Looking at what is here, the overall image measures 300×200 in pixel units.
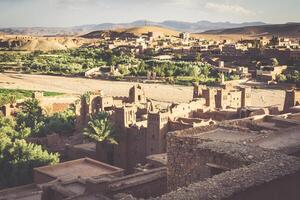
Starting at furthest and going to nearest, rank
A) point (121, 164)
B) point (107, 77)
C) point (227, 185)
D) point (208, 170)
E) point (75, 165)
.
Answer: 1. point (107, 77)
2. point (121, 164)
3. point (75, 165)
4. point (208, 170)
5. point (227, 185)

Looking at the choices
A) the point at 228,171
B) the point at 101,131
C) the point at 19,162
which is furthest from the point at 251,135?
the point at 101,131

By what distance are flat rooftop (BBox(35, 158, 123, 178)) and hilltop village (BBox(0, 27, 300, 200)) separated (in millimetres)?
34

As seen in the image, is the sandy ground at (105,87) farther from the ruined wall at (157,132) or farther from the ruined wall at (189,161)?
the ruined wall at (189,161)

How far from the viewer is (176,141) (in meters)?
7.55

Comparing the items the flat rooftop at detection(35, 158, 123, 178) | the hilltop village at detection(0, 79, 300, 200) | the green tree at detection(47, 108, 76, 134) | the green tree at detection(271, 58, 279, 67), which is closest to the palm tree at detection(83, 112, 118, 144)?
the hilltop village at detection(0, 79, 300, 200)

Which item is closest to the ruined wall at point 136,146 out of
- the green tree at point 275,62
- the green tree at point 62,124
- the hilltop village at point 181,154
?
the hilltop village at point 181,154

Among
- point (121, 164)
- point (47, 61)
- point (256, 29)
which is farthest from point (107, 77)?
point (256, 29)

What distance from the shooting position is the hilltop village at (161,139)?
252 inches

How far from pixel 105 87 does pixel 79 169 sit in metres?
35.2

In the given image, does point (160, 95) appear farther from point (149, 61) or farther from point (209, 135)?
point (209, 135)

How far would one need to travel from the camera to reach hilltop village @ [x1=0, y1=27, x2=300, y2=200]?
6.40 meters

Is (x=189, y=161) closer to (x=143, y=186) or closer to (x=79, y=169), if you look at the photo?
(x=143, y=186)

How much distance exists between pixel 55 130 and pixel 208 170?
2046cm

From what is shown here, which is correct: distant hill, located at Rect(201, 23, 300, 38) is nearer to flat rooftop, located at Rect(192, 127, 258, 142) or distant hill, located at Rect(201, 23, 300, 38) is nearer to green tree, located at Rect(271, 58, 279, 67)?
green tree, located at Rect(271, 58, 279, 67)
